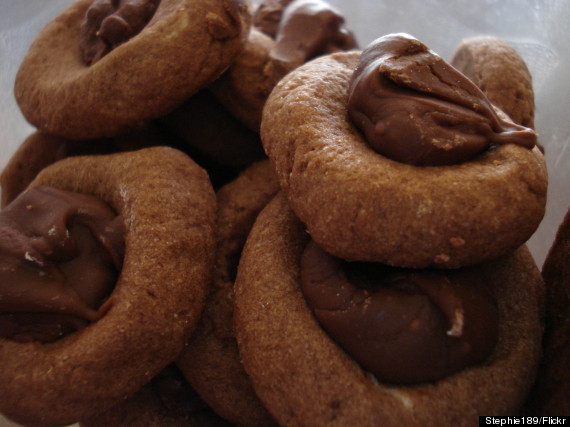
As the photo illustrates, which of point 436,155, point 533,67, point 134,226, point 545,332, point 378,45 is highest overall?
point 378,45

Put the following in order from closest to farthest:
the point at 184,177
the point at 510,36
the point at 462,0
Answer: the point at 184,177, the point at 510,36, the point at 462,0

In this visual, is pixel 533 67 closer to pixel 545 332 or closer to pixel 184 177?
pixel 545 332

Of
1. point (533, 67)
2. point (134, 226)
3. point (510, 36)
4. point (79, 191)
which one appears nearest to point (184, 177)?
point (134, 226)


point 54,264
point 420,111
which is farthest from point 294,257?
point 54,264

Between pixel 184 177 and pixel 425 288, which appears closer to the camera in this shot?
pixel 425 288

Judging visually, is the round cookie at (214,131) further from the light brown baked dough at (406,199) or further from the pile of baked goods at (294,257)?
the light brown baked dough at (406,199)

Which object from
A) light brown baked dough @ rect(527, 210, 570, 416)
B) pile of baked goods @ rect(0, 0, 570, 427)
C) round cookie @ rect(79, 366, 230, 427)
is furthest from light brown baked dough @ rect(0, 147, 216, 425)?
light brown baked dough @ rect(527, 210, 570, 416)

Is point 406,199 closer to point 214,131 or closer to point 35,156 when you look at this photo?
Answer: point 214,131
